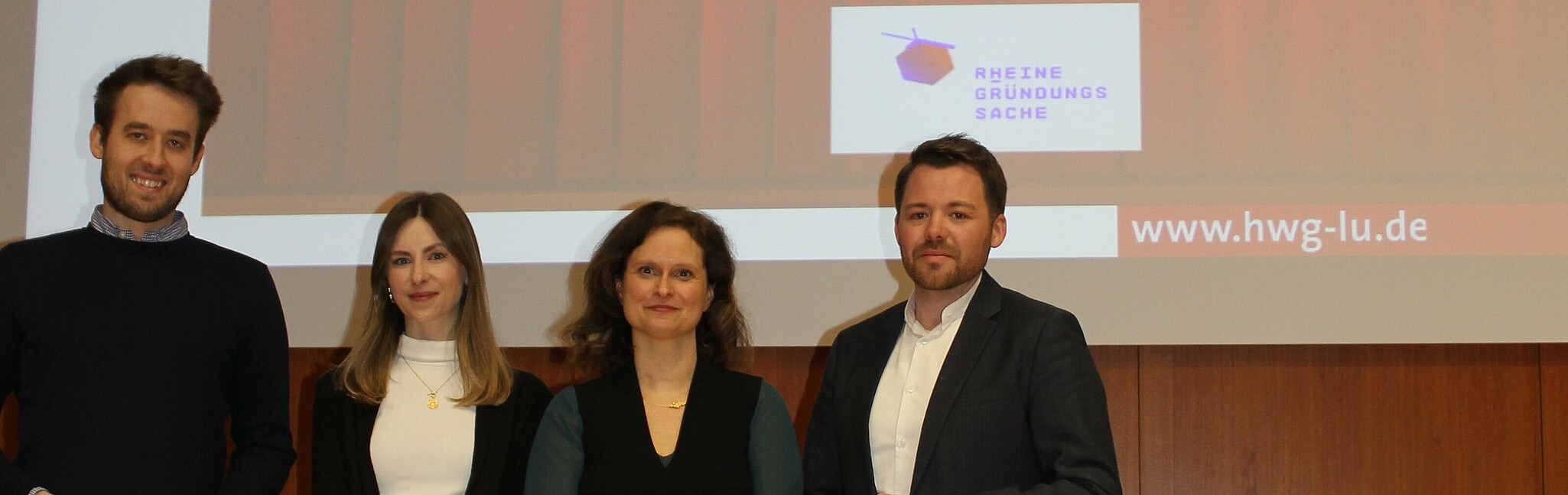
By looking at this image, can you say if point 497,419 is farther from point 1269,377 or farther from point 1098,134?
point 1269,377

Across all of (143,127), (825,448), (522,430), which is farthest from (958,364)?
(143,127)

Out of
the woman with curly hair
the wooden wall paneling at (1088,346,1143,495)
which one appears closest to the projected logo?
the wooden wall paneling at (1088,346,1143,495)

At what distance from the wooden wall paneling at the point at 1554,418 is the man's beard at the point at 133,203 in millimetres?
3617

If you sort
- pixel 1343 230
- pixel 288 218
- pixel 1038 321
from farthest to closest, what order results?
pixel 288 218 → pixel 1343 230 → pixel 1038 321

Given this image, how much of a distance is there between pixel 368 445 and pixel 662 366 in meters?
0.57

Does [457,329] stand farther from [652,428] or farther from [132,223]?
[132,223]

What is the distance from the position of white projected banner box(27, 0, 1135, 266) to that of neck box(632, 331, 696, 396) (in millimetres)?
1048

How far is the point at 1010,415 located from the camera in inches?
77.0

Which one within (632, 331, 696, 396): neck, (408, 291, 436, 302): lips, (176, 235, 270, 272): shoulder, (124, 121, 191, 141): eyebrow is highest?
(124, 121, 191, 141): eyebrow

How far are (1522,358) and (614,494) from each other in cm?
282

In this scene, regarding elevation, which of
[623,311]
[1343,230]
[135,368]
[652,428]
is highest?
[1343,230]

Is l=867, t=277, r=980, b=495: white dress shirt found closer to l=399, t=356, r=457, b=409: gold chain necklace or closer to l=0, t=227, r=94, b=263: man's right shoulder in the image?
l=399, t=356, r=457, b=409: gold chain necklace

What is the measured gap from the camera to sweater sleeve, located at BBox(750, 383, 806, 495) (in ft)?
6.93

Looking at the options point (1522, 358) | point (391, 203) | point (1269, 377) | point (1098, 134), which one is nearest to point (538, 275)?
point (391, 203)
